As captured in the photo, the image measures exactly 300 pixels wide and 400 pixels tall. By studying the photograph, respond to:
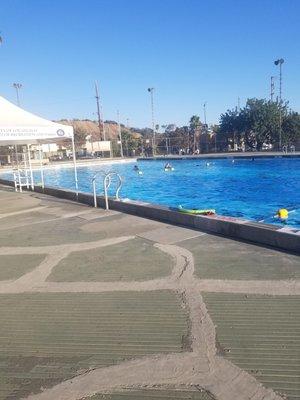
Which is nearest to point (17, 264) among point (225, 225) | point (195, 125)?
point (225, 225)

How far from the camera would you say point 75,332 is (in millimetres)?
3447

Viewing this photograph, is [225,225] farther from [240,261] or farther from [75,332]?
[75,332]

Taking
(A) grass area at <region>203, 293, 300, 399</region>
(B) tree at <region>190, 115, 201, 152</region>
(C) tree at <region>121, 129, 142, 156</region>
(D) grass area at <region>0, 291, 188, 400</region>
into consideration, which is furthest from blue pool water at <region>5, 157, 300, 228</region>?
(B) tree at <region>190, 115, 201, 152</region>

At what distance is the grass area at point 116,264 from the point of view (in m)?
4.89

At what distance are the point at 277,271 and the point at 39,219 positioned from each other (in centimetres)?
638

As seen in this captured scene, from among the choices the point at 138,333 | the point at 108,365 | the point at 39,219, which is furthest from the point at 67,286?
the point at 39,219

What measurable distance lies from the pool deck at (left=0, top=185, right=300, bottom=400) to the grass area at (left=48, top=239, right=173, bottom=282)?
0.05 ft

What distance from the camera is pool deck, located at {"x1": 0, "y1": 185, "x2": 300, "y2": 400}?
8.70 feet

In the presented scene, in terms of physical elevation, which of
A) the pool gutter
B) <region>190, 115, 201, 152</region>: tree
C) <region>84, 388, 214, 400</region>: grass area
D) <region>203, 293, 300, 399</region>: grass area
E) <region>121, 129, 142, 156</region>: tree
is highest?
<region>190, 115, 201, 152</region>: tree

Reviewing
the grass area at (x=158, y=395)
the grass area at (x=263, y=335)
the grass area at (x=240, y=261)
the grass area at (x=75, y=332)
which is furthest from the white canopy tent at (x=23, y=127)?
the grass area at (x=158, y=395)

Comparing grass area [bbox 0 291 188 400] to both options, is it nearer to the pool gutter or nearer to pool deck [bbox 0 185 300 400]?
pool deck [bbox 0 185 300 400]

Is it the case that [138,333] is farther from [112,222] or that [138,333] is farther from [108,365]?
[112,222]

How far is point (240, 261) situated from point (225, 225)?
1530 millimetres

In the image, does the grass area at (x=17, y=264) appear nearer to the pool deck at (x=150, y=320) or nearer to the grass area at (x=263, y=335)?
the pool deck at (x=150, y=320)
